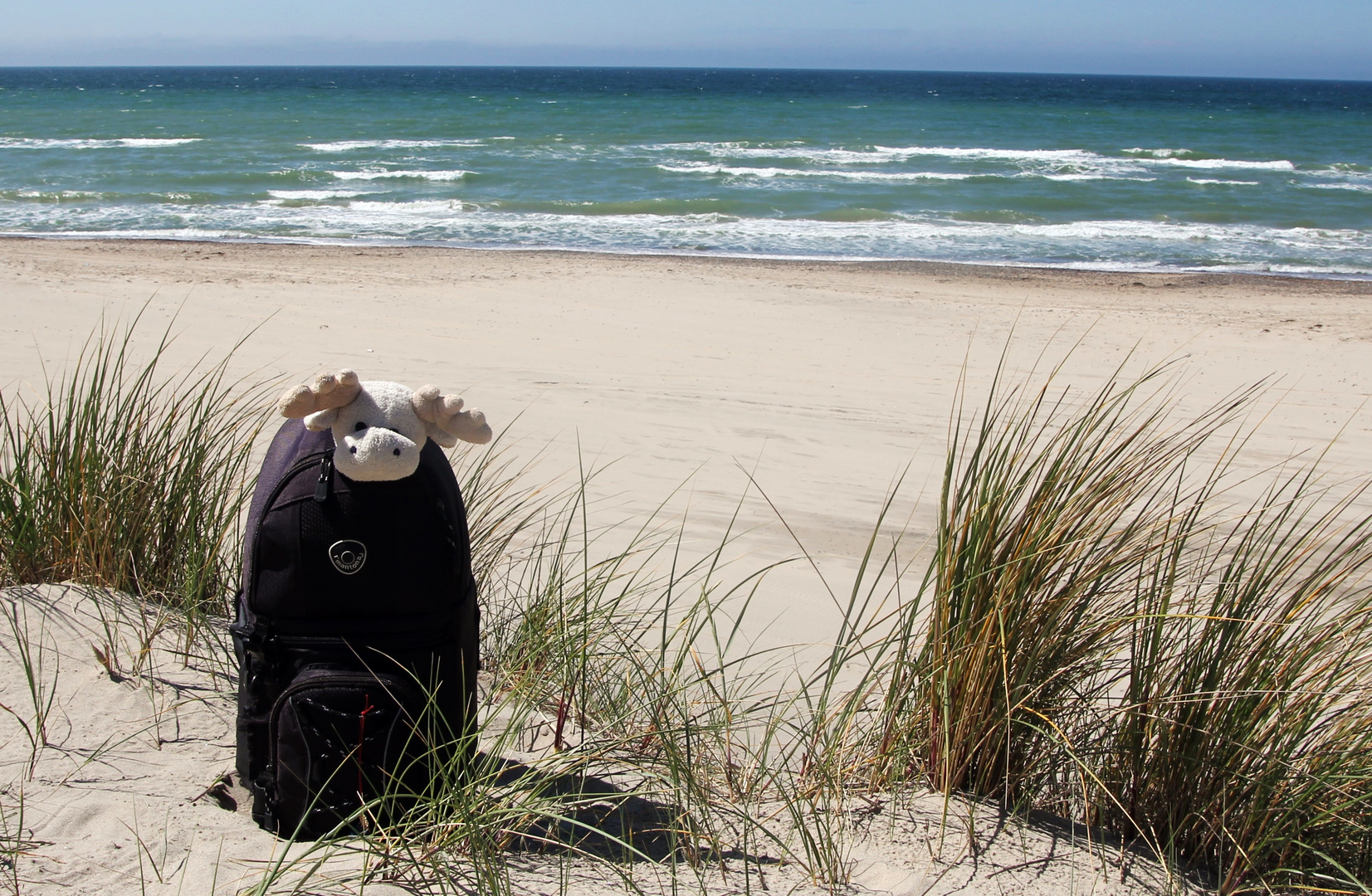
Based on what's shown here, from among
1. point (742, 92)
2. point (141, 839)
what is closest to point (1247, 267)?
point (141, 839)

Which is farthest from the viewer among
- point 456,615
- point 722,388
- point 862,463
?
point 722,388

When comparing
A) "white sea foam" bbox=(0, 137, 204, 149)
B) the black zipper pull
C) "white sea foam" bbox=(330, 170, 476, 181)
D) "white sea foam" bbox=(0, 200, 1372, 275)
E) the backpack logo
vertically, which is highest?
"white sea foam" bbox=(0, 137, 204, 149)

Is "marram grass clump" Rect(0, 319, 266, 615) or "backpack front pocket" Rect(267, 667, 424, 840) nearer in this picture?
"backpack front pocket" Rect(267, 667, 424, 840)

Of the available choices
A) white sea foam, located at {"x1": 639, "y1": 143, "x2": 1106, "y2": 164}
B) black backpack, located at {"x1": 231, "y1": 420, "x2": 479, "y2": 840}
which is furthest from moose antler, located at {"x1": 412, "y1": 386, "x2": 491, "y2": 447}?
white sea foam, located at {"x1": 639, "y1": 143, "x2": 1106, "y2": 164}

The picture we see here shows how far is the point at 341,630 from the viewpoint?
1980mm

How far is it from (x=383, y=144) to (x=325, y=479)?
28483 mm

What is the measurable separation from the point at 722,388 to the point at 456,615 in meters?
5.21

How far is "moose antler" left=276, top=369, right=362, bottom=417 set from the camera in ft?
6.38

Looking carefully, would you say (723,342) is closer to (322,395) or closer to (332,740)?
(322,395)

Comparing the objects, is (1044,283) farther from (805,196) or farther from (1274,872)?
(1274,872)

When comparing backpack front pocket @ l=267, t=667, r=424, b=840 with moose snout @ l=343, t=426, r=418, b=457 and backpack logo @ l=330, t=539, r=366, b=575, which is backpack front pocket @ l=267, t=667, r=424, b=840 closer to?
backpack logo @ l=330, t=539, r=366, b=575

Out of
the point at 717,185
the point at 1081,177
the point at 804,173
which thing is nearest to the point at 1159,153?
the point at 1081,177

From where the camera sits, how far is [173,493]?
297 cm

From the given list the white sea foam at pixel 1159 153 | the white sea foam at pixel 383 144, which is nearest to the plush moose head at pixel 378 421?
the white sea foam at pixel 383 144
